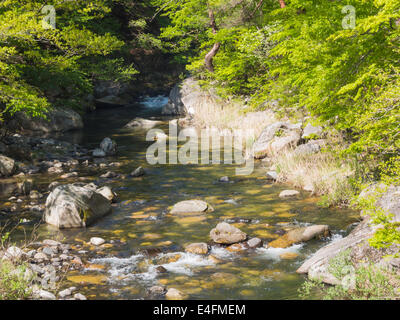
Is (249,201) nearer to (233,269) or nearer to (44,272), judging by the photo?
(233,269)

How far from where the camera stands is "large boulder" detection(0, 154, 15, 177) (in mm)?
13258

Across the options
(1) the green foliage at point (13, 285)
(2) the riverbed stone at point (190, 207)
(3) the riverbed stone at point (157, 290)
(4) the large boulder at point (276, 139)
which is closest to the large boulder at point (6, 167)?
(2) the riverbed stone at point (190, 207)

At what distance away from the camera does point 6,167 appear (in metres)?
13.4

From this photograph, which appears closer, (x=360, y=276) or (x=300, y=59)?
(x=360, y=276)

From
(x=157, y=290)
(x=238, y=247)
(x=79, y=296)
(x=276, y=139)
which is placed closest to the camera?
(x=79, y=296)

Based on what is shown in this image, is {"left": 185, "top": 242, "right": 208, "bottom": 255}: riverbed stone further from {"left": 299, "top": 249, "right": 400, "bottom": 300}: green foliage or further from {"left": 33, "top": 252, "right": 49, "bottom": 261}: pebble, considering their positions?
{"left": 33, "top": 252, "right": 49, "bottom": 261}: pebble

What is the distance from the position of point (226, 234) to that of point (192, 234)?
2.61ft

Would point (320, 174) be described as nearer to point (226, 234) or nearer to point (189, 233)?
point (226, 234)

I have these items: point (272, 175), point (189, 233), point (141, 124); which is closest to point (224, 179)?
point (272, 175)

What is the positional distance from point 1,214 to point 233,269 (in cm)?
588

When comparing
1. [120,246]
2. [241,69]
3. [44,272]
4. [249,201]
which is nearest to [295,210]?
[249,201]

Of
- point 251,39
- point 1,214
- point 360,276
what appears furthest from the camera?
point 251,39

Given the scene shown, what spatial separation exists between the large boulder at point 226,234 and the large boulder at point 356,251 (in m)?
1.51
